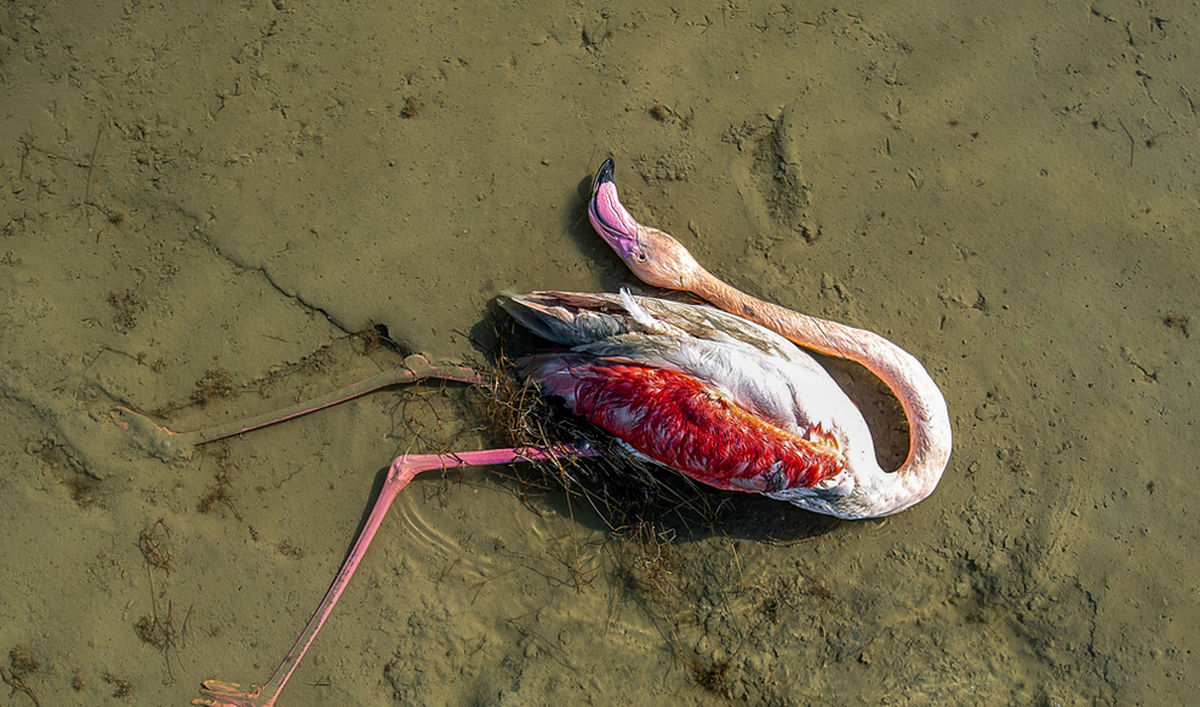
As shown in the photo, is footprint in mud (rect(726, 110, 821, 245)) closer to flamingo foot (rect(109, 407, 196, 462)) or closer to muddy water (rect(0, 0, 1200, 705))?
muddy water (rect(0, 0, 1200, 705))

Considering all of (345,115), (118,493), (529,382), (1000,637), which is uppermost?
(345,115)

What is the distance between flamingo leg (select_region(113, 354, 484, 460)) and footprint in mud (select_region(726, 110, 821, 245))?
1.86 meters

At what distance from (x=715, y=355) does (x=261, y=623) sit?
2.88 m

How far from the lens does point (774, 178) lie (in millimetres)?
3881

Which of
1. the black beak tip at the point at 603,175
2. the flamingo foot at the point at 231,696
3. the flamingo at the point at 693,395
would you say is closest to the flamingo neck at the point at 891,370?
the flamingo at the point at 693,395

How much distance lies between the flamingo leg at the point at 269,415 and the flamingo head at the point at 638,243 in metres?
1.05

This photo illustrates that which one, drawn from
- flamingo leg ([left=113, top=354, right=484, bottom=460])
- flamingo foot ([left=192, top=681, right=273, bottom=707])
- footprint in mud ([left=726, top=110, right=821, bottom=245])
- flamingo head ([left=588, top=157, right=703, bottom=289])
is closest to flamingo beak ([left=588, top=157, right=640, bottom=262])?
flamingo head ([left=588, top=157, right=703, bottom=289])

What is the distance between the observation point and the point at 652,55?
393 cm

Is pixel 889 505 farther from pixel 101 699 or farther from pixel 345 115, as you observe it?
pixel 101 699

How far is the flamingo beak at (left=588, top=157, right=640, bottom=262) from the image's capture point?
12.0 ft

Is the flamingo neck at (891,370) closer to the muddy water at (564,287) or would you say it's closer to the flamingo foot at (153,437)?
the muddy water at (564,287)

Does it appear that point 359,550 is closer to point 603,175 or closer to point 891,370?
point 603,175

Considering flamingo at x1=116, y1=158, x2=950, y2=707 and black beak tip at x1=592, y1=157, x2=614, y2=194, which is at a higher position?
black beak tip at x1=592, y1=157, x2=614, y2=194

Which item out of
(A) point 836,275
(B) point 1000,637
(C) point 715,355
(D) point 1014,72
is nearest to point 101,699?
(C) point 715,355
